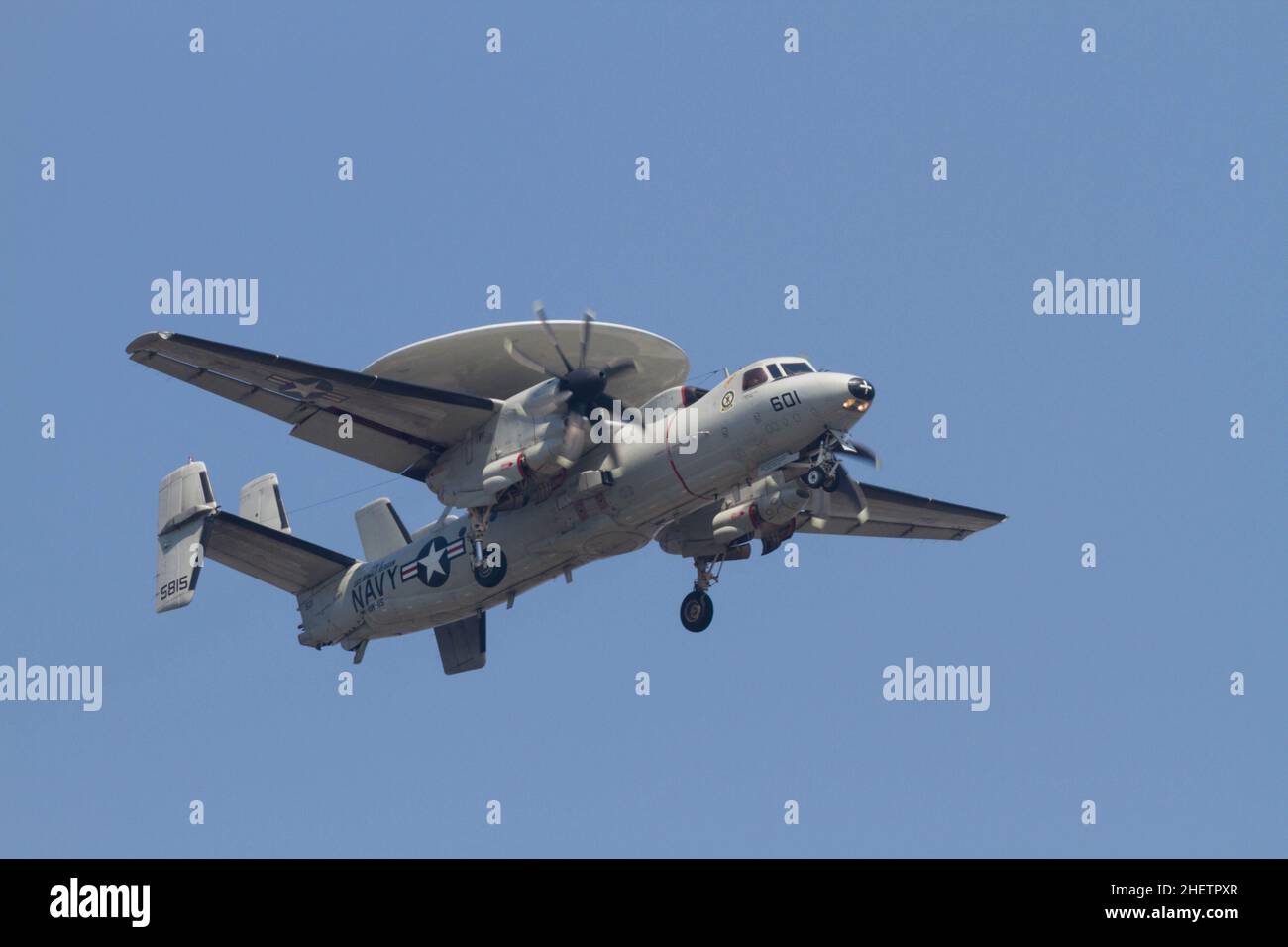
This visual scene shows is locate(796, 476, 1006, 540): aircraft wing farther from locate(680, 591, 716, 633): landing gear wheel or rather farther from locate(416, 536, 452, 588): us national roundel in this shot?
locate(416, 536, 452, 588): us national roundel

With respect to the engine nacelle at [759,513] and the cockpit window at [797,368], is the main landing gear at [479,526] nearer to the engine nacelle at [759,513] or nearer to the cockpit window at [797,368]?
the engine nacelle at [759,513]

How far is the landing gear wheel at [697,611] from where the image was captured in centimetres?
3150

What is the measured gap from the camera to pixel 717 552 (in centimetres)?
3188

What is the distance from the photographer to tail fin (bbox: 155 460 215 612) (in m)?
31.4

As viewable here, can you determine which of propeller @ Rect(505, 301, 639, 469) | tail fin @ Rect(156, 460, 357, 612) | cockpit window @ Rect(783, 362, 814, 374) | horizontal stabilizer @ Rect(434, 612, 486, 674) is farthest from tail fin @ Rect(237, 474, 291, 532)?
cockpit window @ Rect(783, 362, 814, 374)

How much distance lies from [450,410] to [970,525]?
1144cm

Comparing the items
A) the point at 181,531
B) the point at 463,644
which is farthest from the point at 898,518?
the point at 181,531

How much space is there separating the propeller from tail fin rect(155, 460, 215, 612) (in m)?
6.48

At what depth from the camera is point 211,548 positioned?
32.4m

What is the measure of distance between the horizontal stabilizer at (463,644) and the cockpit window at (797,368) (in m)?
8.85

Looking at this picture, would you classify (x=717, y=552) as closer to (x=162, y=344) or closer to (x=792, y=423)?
(x=792, y=423)
